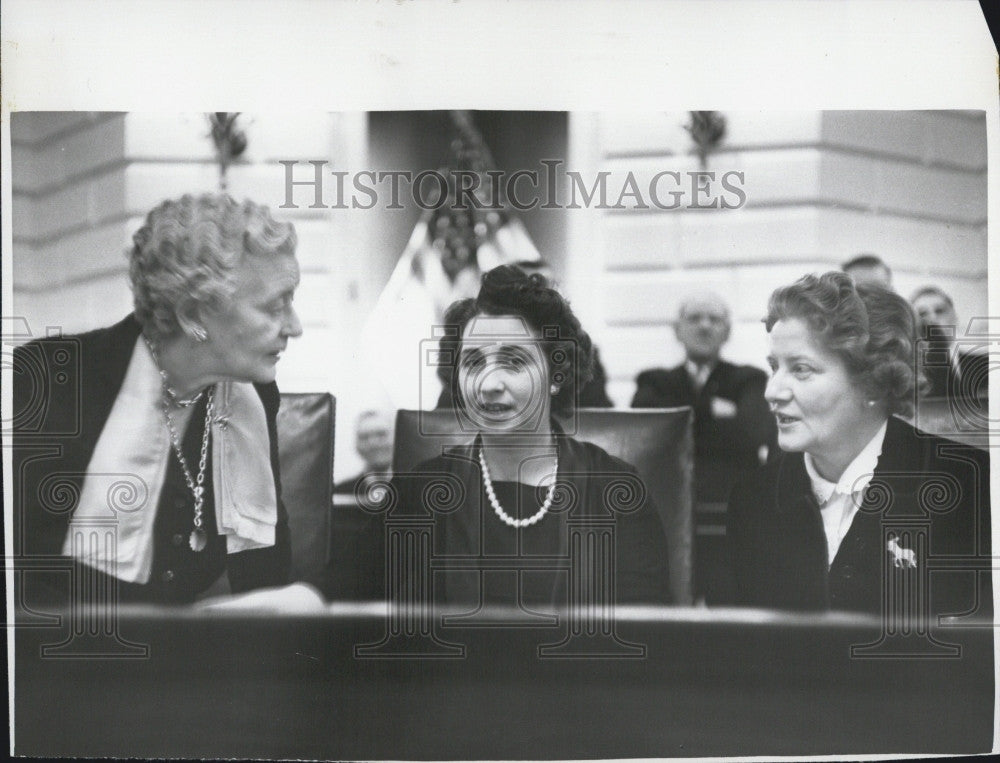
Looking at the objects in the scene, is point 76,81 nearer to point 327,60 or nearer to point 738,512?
point 327,60

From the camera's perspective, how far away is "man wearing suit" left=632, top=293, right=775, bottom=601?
4375 mm

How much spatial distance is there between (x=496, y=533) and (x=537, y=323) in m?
0.78

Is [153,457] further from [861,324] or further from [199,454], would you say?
[861,324]

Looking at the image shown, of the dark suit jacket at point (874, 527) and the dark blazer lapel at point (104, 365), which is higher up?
the dark blazer lapel at point (104, 365)

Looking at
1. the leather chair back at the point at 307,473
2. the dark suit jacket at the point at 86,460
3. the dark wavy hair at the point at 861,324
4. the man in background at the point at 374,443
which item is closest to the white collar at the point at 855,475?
the dark wavy hair at the point at 861,324

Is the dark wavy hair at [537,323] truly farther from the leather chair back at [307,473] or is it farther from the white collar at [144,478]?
the white collar at [144,478]

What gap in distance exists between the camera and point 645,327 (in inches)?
172

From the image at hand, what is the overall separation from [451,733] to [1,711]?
168cm

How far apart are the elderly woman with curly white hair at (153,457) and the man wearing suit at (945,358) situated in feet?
7.61

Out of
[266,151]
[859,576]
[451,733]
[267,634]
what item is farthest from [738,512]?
[266,151]

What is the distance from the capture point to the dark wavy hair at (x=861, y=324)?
4.40m

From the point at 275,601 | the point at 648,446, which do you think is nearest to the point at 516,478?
the point at 648,446

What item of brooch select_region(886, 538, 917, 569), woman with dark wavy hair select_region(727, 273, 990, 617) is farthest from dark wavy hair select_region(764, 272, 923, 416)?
brooch select_region(886, 538, 917, 569)

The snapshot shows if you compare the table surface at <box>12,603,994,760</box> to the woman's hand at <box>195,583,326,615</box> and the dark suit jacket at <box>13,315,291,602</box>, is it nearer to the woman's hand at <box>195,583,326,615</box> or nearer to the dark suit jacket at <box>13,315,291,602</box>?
the woman's hand at <box>195,583,326,615</box>
